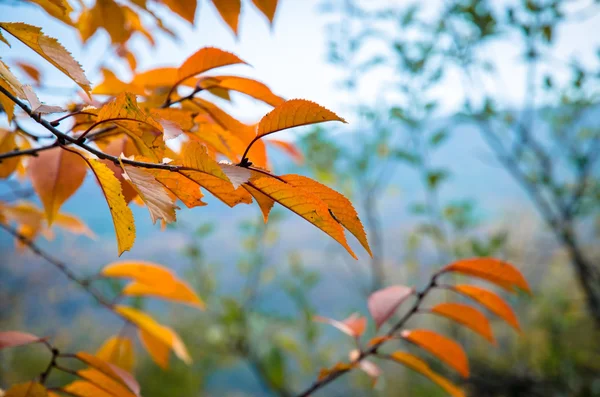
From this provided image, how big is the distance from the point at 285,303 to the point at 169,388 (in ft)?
2.69

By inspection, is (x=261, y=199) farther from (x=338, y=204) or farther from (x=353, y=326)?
(x=353, y=326)

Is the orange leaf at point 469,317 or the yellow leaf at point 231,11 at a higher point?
the yellow leaf at point 231,11

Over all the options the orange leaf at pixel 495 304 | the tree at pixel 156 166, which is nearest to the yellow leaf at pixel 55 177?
the tree at pixel 156 166

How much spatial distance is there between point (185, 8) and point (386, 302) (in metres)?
0.26

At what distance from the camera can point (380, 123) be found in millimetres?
1618

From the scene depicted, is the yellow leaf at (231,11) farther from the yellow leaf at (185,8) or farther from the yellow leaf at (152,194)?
the yellow leaf at (152,194)

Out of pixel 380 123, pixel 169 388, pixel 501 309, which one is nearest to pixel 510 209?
pixel 380 123

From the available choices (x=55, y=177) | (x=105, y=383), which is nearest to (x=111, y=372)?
(x=105, y=383)

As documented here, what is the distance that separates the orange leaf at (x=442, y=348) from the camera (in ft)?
1.11

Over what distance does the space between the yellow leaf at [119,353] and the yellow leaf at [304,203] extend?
35cm

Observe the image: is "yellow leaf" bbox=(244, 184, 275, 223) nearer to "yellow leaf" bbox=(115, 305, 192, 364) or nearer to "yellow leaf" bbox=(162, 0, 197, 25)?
"yellow leaf" bbox=(162, 0, 197, 25)

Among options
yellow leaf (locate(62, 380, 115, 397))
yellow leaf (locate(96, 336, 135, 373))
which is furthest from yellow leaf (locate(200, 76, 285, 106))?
yellow leaf (locate(96, 336, 135, 373))

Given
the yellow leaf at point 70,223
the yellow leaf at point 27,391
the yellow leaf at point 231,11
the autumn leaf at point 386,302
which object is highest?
the yellow leaf at point 231,11

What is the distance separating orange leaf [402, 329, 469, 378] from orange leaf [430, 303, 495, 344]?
0.07 ft
